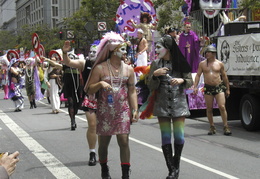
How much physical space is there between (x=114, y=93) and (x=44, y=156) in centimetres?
280

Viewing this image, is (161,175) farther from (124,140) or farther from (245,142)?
(245,142)

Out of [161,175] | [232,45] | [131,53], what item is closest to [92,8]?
[131,53]

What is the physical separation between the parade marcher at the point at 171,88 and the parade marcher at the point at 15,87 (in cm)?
1200

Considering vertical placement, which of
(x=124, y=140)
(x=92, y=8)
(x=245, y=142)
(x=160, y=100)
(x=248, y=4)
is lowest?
(x=245, y=142)

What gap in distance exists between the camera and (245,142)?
971 cm

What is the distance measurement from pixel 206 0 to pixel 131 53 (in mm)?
A: 3110

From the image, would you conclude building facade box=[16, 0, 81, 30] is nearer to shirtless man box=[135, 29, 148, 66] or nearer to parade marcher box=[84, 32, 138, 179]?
shirtless man box=[135, 29, 148, 66]

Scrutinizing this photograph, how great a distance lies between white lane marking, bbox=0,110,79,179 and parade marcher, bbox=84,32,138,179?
1056mm

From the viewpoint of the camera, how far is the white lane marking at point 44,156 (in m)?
7.20

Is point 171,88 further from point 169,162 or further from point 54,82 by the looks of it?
point 54,82

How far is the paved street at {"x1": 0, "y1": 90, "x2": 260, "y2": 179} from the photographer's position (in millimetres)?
7168

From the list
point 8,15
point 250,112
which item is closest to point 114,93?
point 250,112

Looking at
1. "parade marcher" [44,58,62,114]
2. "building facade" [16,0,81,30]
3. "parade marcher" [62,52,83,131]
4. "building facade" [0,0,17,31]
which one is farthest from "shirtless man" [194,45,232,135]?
"building facade" [0,0,17,31]

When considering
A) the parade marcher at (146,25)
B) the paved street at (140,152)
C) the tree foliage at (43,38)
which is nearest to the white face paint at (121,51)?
the paved street at (140,152)
